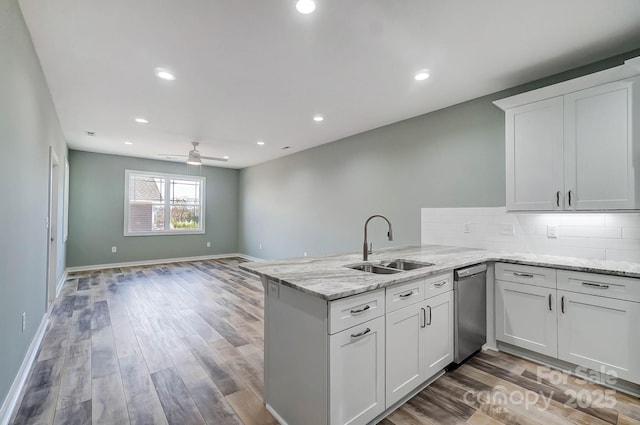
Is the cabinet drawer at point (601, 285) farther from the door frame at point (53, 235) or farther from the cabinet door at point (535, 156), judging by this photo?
the door frame at point (53, 235)

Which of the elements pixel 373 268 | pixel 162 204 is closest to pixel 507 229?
pixel 373 268

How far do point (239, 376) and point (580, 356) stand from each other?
9.02ft

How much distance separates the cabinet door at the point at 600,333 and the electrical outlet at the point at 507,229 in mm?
858

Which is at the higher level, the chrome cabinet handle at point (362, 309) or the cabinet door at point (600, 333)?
the chrome cabinet handle at point (362, 309)

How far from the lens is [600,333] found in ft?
7.23

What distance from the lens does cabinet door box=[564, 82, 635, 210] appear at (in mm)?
2230

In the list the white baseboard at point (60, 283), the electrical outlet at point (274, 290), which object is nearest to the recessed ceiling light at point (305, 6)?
the electrical outlet at point (274, 290)

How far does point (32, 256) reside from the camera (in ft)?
8.73

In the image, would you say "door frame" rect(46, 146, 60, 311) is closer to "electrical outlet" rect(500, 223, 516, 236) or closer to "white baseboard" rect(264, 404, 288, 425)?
"white baseboard" rect(264, 404, 288, 425)

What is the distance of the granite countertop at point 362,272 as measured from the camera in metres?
1.61

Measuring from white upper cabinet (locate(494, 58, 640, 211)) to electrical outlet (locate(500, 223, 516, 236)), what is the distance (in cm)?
36

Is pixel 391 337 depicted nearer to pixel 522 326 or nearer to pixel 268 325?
pixel 268 325

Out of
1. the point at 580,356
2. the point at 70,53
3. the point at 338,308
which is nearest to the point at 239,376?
the point at 338,308

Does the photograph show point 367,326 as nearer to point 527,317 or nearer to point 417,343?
point 417,343
